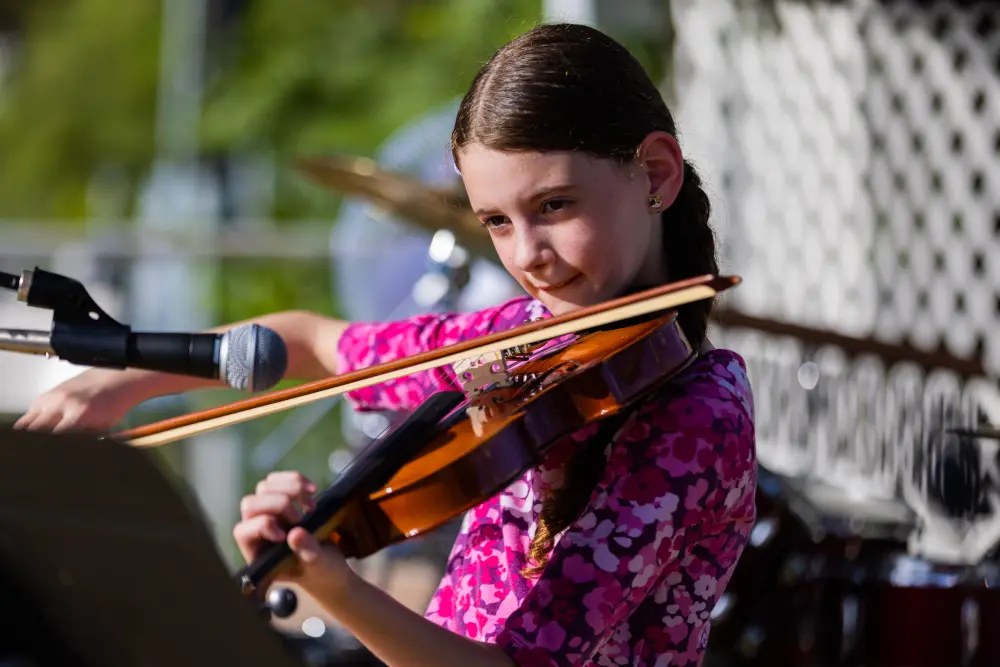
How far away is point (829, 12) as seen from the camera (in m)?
4.54

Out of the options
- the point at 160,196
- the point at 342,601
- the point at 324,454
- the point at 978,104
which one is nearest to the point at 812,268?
the point at 978,104

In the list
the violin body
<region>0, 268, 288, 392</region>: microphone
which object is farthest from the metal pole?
the violin body

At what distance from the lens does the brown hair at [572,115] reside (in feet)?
4.09

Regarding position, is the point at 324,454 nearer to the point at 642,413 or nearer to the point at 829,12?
the point at 829,12

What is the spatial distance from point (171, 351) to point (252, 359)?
85mm

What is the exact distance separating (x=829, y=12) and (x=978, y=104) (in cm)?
60

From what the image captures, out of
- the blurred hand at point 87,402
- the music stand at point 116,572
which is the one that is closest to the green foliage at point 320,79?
the blurred hand at point 87,402

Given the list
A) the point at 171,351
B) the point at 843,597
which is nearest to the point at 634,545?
the point at 171,351

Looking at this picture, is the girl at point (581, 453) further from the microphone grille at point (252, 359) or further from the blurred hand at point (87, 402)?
the microphone grille at point (252, 359)

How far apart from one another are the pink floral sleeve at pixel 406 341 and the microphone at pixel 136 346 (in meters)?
0.24

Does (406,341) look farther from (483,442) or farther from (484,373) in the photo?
(483,442)

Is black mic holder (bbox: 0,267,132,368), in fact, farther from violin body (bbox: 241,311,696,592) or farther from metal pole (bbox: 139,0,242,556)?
metal pole (bbox: 139,0,242,556)

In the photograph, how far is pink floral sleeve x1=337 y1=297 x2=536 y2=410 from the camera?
1534mm

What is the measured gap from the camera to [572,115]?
1260 millimetres
